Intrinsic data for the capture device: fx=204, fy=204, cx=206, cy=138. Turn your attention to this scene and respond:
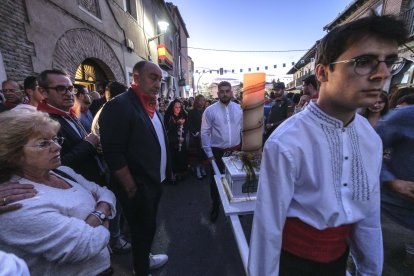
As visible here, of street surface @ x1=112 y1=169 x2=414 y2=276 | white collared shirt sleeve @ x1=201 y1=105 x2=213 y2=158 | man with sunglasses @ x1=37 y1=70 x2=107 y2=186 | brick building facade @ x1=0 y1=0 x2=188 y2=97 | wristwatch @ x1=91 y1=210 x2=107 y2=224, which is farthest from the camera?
brick building facade @ x1=0 y1=0 x2=188 y2=97

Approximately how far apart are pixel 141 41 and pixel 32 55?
298 inches

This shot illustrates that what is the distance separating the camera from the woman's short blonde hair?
3.37 feet

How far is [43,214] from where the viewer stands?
98 cm

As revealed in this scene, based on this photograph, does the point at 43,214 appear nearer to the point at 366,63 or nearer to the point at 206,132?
the point at 366,63

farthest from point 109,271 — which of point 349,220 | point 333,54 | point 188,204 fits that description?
point 333,54

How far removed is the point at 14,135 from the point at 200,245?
7.64 ft

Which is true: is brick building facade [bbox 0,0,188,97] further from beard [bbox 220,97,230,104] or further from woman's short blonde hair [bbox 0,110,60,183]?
beard [bbox 220,97,230,104]

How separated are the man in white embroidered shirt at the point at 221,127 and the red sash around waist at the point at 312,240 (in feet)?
6.81

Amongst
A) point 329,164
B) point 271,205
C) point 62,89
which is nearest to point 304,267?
point 271,205

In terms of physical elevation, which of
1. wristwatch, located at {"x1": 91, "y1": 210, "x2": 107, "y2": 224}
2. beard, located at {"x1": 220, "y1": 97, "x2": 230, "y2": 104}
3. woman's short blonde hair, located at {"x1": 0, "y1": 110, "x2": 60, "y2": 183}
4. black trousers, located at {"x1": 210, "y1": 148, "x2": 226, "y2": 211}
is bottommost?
black trousers, located at {"x1": 210, "y1": 148, "x2": 226, "y2": 211}

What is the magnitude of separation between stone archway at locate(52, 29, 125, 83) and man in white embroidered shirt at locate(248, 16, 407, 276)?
222 inches

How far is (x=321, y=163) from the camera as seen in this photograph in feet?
3.11

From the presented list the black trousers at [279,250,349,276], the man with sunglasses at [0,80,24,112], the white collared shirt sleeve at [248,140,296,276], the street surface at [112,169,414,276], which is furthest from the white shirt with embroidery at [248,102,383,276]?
the man with sunglasses at [0,80,24,112]

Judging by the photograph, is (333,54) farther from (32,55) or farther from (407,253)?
(32,55)
